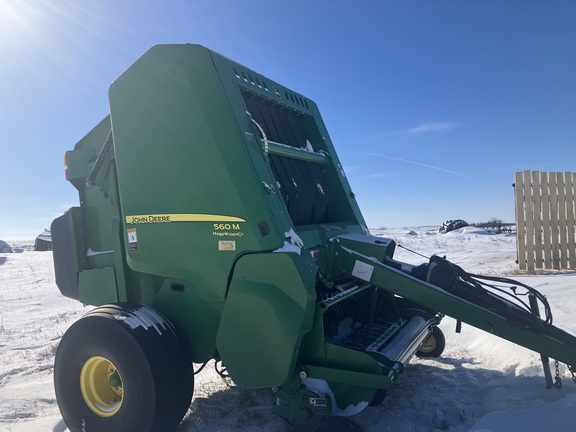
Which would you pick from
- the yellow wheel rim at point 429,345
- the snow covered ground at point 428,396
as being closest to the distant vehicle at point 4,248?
the snow covered ground at point 428,396

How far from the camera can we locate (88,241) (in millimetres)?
4117

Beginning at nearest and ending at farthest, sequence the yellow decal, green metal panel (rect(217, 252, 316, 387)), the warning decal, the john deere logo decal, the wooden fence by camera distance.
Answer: green metal panel (rect(217, 252, 316, 387)) → the yellow decal → the warning decal → the john deere logo decal → the wooden fence

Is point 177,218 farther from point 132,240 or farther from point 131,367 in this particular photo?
point 131,367

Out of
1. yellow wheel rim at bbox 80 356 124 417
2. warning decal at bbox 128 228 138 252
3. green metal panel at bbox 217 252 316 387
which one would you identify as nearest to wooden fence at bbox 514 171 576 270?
green metal panel at bbox 217 252 316 387

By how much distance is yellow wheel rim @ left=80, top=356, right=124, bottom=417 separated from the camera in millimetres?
3100

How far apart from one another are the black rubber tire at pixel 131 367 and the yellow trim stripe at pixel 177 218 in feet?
2.07

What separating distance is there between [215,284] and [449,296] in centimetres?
159

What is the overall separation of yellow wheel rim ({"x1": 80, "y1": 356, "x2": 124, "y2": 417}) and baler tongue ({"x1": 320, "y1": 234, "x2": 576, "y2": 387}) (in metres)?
1.73

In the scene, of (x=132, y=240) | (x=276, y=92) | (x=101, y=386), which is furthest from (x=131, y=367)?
(x=276, y=92)

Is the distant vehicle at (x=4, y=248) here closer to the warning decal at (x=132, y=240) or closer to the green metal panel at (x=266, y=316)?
the warning decal at (x=132, y=240)

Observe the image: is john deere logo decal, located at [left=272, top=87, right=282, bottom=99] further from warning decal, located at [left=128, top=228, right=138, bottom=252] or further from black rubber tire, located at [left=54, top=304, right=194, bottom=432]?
black rubber tire, located at [left=54, top=304, right=194, bottom=432]

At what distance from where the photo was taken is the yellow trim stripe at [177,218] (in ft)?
9.86

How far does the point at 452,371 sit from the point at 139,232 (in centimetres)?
317

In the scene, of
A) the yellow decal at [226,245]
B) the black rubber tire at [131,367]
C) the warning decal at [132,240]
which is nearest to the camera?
the black rubber tire at [131,367]
